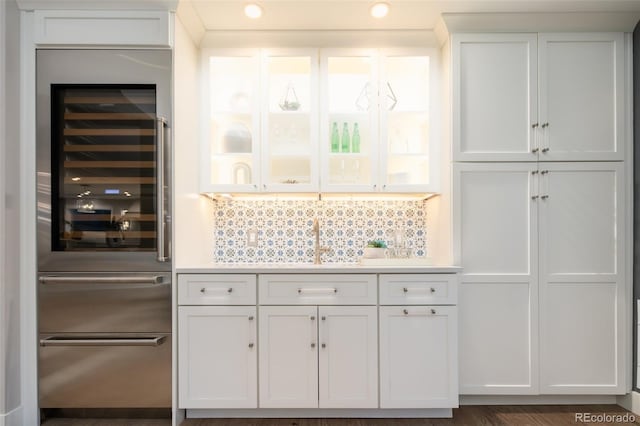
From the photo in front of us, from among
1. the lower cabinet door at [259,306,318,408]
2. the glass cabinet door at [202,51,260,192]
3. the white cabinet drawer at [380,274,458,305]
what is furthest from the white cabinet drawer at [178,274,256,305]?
the white cabinet drawer at [380,274,458,305]

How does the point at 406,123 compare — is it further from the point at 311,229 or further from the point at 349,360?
the point at 349,360

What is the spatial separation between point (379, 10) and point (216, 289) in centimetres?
185

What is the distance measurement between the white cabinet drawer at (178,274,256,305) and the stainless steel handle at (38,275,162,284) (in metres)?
0.16

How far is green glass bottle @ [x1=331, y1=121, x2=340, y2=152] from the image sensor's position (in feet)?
9.31

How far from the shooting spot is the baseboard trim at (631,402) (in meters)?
2.55

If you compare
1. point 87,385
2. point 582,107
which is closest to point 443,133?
point 582,107

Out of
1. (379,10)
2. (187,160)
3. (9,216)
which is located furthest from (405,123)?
(9,216)

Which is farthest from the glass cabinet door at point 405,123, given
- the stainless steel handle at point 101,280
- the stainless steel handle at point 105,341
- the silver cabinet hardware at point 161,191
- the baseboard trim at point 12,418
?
the baseboard trim at point 12,418

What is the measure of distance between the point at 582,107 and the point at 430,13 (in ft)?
3.57

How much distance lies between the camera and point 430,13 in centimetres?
259

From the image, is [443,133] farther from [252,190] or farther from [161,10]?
[161,10]

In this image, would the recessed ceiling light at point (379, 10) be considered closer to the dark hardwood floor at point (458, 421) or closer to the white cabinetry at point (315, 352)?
the white cabinetry at point (315, 352)

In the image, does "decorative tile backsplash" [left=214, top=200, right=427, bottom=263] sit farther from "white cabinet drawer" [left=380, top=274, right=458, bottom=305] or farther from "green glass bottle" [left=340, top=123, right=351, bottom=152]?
"white cabinet drawer" [left=380, top=274, right=458, bottom=305]

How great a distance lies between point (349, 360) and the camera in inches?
96.5
